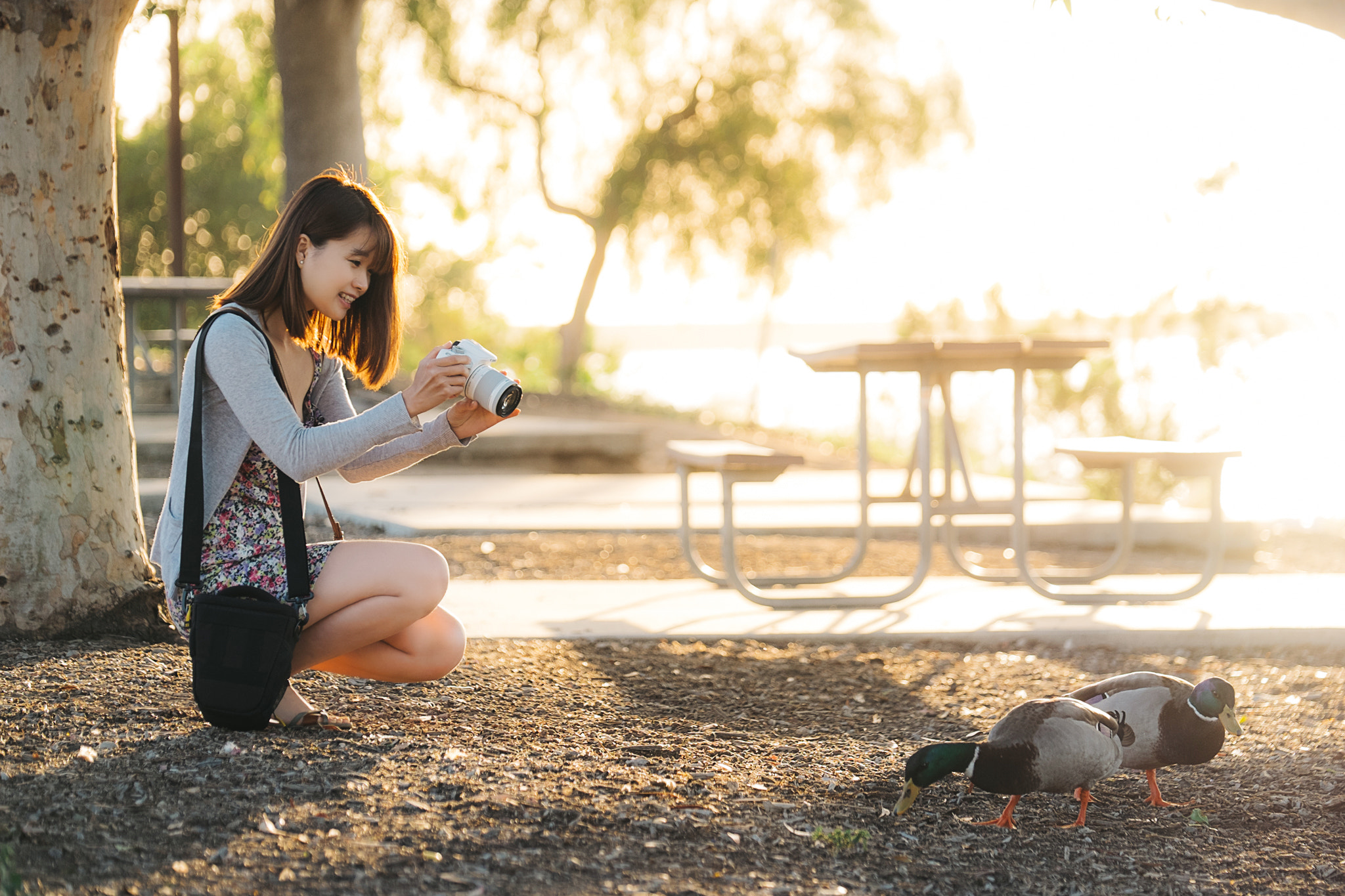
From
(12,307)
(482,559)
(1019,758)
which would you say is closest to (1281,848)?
(1019,758)

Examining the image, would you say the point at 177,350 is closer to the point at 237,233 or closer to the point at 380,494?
the point at 380,494

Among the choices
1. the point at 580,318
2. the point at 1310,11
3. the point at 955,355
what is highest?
the point at 580,318

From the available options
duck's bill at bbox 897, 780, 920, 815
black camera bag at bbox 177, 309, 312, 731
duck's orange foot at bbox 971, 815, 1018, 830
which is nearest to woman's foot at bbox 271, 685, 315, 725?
black camera bag at bbox 177, 309, 312, 731

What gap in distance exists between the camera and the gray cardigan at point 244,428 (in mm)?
2486

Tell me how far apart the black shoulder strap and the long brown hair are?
8 centimetres

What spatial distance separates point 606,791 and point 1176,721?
1200mm

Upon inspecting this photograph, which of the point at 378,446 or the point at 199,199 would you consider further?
the point at 199,199

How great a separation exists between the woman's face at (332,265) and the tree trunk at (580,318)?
13.6 m

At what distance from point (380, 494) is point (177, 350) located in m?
3.06

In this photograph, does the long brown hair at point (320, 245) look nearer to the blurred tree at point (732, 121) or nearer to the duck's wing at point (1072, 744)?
the duck's wing at point (1072, 744)

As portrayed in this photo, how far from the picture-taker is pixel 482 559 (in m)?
5.53

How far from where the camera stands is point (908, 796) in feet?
7.81

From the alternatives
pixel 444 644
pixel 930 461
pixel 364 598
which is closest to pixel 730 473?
pixel 930 461

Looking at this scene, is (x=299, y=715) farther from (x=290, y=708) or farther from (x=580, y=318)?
(x=580, y=318)
